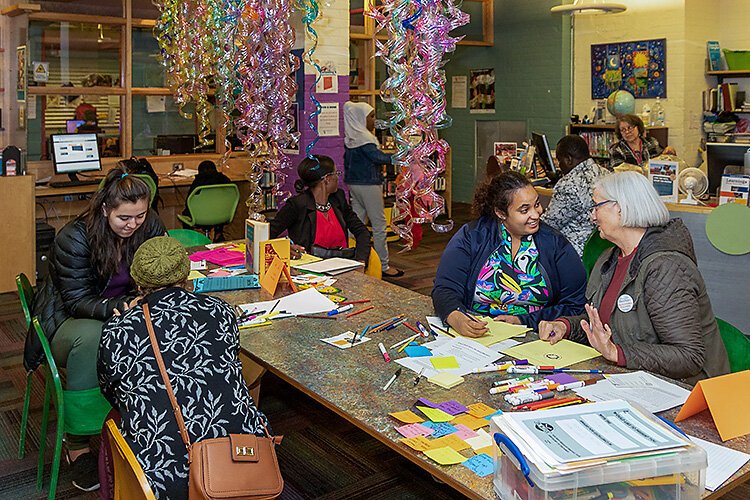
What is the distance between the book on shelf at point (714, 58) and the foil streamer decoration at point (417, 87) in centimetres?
657

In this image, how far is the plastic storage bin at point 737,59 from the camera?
8539 millimetres

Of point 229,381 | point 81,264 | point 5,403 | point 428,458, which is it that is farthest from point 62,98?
point 428,458

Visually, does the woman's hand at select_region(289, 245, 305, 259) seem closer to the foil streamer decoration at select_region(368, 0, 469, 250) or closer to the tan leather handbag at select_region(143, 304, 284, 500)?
the foil streamer decoration at select_region(368, 0, 469, 250)

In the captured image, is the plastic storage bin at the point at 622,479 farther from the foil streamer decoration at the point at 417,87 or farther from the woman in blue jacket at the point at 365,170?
the woman in blue jacket at the point at 365,170

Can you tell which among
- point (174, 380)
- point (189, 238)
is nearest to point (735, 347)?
point (174, 380)

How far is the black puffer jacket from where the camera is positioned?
342 cm

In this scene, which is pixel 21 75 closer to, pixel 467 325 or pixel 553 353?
pixel 467 325

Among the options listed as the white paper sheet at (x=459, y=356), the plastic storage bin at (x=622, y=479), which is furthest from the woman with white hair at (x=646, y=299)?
the plastic storage bin at (x=622, y=479)

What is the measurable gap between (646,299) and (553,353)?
37 centimetres

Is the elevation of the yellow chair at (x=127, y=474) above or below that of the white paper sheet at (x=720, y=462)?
below

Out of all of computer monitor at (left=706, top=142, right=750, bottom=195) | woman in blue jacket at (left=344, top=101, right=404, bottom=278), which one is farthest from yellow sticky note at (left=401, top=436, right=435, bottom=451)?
woman in blue jacket at (left=344, top=101, right=404, bottom=278)

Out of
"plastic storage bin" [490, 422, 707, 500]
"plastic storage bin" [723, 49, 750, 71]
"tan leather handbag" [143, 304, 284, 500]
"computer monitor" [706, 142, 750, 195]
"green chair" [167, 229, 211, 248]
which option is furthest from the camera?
"plastic storage bin" [723, 49, 750, 71]

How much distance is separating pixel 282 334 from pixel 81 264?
1073 mm

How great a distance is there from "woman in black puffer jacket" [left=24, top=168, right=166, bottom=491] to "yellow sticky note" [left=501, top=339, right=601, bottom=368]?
5.45ft
